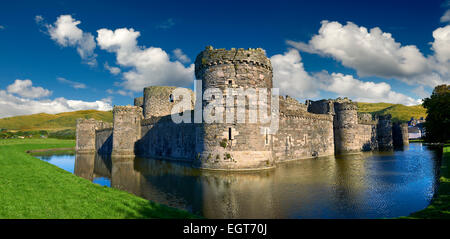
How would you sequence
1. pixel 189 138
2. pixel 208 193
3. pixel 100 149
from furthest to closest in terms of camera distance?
pixel 100 149 < pixel 189 138 < pixel 208 193

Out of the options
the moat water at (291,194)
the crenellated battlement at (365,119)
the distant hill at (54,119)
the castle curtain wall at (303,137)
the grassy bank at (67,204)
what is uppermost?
the distant hill at (54,119)

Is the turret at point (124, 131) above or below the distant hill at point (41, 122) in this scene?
below

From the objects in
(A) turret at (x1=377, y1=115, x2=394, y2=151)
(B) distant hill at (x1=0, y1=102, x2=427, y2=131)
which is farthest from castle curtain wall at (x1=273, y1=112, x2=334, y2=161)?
(B) distant hill at (x1=0, y1=102, x2=427, y2=131)

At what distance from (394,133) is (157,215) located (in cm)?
5599

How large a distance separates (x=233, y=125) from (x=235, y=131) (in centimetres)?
46

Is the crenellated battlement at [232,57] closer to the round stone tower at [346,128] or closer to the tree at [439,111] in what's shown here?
the round stone tower at [346,128]

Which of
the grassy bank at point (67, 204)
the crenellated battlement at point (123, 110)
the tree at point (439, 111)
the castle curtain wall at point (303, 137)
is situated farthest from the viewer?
the crenellated battlement at point (123, 110)

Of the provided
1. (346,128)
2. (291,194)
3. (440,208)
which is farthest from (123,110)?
(440,208)

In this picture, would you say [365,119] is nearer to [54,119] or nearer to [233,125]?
[233,125]

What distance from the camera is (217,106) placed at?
1742 centimetres

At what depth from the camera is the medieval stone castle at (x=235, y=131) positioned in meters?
17.2

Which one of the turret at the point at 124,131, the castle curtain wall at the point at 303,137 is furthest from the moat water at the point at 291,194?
the turret at the point at 124,131
